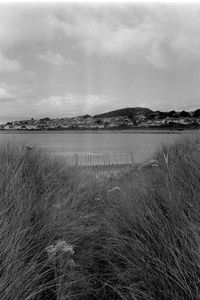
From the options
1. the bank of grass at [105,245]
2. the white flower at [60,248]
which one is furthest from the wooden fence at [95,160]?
the white flower at [60,248]

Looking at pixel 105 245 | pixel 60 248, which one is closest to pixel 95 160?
pixel 105 245

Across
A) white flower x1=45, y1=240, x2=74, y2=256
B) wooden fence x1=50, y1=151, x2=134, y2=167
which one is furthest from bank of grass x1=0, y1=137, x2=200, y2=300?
wooden fence x1=50, y1=151, x2=134, y2=167

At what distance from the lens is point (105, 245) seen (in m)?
3.30

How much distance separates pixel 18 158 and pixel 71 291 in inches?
124

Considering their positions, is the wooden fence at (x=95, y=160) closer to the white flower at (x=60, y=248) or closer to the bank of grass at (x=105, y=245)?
the bank of grass at (x=105, y=245)

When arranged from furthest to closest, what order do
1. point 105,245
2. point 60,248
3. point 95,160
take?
point 95,160 < point 105,245 < point 60,248

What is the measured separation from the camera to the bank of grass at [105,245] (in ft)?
7.14

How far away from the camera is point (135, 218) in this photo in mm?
3322

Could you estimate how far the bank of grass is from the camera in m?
2.18

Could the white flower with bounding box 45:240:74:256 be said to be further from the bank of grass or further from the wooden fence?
the wooden fence

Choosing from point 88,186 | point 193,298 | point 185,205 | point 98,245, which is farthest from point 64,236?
point 88,186

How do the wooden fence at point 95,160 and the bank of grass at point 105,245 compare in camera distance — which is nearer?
the bank of grass at point 105,245

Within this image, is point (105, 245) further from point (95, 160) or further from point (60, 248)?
point (95, 160)

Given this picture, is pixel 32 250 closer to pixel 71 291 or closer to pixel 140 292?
pixel 71 291
